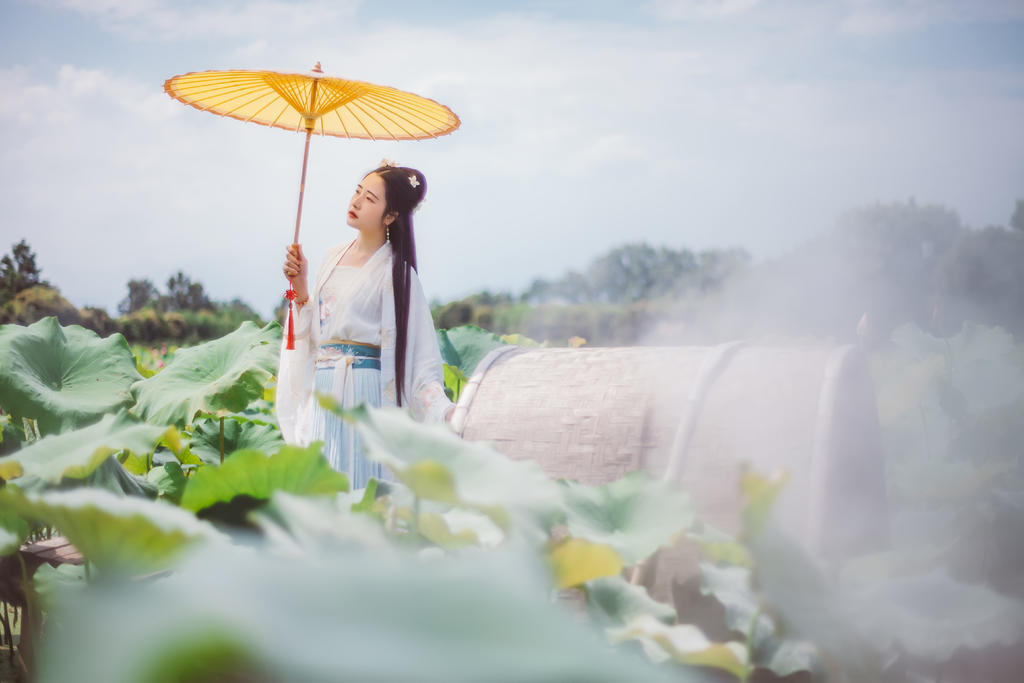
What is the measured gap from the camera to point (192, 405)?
228 centimetres

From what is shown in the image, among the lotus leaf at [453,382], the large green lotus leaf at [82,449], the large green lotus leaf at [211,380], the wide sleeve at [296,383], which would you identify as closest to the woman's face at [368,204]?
the wide sleeve at [296,383]

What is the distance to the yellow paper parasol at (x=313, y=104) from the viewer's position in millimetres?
2107

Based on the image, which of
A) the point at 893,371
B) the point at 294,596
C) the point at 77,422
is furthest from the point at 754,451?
the point at 77,422

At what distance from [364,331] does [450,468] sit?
5.03 feet

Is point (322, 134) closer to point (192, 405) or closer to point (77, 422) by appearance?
point (192, 405)

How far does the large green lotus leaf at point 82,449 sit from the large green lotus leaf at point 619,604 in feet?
1.43

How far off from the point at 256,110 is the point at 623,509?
2.00 meters

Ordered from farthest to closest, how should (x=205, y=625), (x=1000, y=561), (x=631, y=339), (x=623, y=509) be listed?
(x=631, y=339), (x=1000, y=561), (x=623, y=509), (x=205, y=625)

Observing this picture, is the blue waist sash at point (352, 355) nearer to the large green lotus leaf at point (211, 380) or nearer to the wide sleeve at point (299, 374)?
the wide sleeve at point (299, 374)

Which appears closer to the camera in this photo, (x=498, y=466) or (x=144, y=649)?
(x=144, y=649)

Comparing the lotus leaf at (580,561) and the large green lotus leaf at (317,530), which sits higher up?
the large green lotus leaf at (317,530)

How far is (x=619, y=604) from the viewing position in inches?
27.9

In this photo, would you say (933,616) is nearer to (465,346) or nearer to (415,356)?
(415,356)

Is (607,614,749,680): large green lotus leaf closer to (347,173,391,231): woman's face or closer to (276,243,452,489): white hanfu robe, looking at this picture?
(276,243,452,489): white hanfu robe
